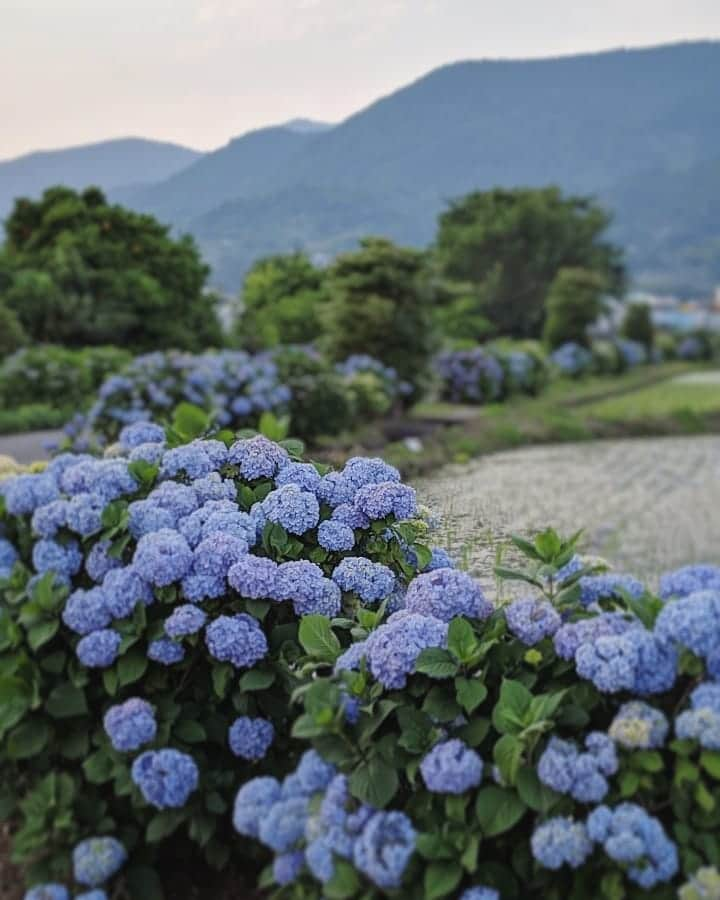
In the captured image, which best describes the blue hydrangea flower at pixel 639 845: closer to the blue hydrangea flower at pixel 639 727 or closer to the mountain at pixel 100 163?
the blue hydrangea flower at pixel 639 727

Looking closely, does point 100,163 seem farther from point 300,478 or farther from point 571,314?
point 300,478

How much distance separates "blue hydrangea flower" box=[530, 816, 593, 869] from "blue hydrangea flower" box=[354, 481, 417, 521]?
77 centimetres

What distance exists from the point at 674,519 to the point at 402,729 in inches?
211

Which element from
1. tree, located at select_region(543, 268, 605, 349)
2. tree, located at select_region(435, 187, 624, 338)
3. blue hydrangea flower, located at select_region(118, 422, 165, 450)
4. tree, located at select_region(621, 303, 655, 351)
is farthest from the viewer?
tree, located at select_region(435, 187, 624, 338)

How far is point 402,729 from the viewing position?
5.70 ft

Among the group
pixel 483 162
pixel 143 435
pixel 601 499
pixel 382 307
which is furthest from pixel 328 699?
pixel 483 162

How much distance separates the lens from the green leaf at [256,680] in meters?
1.88

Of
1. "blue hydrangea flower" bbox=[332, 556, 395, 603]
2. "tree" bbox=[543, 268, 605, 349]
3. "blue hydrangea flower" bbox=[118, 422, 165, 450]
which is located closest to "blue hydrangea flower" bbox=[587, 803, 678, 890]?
"blue hydrangea flower" bbox=[332, 556, 395, 603]

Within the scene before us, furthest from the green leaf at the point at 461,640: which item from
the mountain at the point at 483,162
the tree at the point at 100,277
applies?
the tree at the point at 100,277

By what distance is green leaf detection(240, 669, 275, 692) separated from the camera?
1.88 metres

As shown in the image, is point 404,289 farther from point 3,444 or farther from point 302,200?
point 302,200

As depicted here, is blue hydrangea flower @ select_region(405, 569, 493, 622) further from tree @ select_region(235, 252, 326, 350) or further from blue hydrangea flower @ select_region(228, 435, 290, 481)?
tree @ select_region(235, 252, 326, 350)

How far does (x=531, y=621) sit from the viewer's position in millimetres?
1790

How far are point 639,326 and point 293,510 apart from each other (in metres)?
21.9
